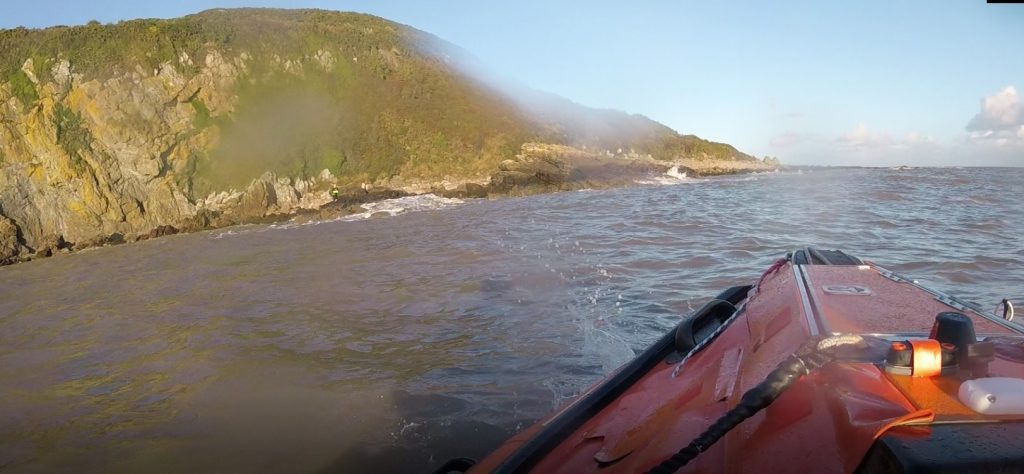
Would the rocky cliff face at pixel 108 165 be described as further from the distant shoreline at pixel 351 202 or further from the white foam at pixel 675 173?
the white foam at pixel 675 173

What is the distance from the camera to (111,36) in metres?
28.7

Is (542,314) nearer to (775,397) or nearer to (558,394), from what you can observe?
(558,394)

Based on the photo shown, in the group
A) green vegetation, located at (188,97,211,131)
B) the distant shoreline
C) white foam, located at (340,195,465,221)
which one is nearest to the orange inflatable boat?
white foam, located at (340,195,465,221)

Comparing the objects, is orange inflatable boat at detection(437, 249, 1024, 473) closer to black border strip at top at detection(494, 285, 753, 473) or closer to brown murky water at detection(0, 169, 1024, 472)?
black border strip at top at detection(494, 285, 753, 473)

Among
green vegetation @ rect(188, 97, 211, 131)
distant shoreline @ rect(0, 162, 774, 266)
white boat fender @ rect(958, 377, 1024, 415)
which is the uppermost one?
green vegetation @ rect(188, 97, 211, 131)

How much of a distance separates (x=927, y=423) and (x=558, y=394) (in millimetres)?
2820

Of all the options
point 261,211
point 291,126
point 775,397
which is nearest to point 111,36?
point 291,126

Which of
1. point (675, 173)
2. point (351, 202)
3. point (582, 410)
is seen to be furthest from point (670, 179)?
point (582, 410)

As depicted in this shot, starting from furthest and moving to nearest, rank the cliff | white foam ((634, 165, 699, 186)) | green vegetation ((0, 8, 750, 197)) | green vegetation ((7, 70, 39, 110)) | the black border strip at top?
white foam ((634, 165, 699, 186)), green vegetation ((0, 8, 750, 197)), green vegetation ((7, 70, 39, 110)), the cliff, the black border strip at top

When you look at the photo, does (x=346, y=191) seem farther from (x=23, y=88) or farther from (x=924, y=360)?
(x=924, y=360)

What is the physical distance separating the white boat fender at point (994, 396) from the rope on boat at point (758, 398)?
14.2 inches

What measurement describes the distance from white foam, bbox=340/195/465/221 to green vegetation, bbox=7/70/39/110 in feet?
46.7

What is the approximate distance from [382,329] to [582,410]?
3720mm

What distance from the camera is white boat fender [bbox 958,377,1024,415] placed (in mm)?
1348
